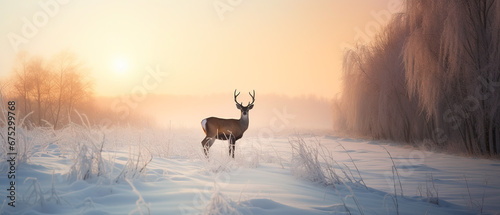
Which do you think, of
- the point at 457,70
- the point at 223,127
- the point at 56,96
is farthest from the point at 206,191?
the point at 56,96

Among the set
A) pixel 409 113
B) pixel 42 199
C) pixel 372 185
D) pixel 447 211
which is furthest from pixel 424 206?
pixel 409 113

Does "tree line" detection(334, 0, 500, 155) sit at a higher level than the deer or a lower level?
higher

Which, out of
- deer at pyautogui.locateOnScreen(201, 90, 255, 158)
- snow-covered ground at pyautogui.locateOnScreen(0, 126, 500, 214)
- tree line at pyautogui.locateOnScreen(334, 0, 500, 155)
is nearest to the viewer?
snow-covered ground at pyautogui.locateOnScreen(0, 126, 500, 214)

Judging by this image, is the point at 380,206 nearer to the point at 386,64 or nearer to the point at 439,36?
the point at 439,36

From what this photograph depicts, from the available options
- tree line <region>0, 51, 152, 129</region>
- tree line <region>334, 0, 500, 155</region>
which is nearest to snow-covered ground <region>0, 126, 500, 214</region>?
tree line <region>334, 0, 500, 155</region>

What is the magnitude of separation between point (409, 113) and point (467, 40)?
472cm

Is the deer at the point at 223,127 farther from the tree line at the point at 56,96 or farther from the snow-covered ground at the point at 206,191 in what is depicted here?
the tree line at the point at 56,96

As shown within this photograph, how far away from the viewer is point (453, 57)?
737cm

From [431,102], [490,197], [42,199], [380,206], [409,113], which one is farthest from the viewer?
[409,113]

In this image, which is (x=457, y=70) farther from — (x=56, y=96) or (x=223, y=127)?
(x=56, y=96)

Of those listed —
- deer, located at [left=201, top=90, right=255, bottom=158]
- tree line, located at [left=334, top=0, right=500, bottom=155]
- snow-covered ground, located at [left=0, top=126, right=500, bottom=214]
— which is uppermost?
tree line, located at [left=334, top=0, right=500, bottom=155]

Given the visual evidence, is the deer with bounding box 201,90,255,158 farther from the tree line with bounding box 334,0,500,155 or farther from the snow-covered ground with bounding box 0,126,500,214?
the tree line with bounding box 334,0,500,155

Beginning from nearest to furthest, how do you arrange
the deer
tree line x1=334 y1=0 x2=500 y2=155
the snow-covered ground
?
the snow-covered ground < the deer < tree line x1=334 y1=0 x2=500 y2=155

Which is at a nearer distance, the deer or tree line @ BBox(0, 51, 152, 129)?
the deer
